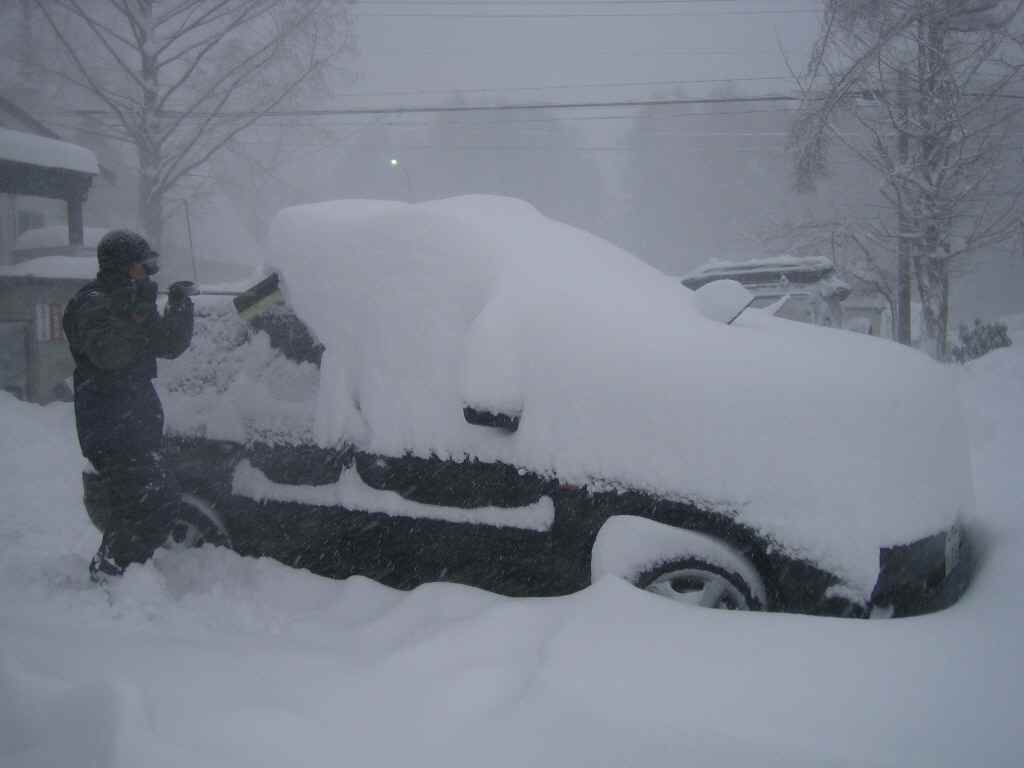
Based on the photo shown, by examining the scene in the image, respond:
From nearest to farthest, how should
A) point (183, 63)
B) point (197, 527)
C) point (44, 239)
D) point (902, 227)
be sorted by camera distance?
1. point (197, 527)
2. point (902, 227)
3. point (44, 239)
4. point (183, 63)

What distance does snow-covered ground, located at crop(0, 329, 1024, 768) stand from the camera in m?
1.55

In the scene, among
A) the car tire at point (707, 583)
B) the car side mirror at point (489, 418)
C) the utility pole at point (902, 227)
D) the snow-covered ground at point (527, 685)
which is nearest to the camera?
the snow-covered ground at point (527, 685)

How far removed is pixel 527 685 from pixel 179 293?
7.42ft

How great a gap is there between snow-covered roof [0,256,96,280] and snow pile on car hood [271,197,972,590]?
7771 millimetres

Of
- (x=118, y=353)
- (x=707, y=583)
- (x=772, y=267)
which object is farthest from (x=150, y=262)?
(x=772, y=267)

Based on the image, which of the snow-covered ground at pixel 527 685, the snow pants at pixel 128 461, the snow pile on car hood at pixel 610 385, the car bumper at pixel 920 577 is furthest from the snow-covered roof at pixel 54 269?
the car bumper at pixel 920 577

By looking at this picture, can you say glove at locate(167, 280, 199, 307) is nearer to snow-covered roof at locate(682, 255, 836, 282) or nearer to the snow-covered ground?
the snow-covered ground

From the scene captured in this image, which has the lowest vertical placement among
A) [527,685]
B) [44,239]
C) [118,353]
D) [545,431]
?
[527,685]

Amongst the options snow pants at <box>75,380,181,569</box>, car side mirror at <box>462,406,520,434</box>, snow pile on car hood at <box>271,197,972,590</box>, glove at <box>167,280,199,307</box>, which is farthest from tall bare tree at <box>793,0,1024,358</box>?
snow pants at <box>75,380,181,569</box>

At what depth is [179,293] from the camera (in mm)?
2951

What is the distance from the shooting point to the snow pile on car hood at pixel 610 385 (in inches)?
86.3

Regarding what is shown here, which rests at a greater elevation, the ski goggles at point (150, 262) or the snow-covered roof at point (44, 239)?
the snow-covered roof at point (44, 239)

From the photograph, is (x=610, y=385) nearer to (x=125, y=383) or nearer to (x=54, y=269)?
(x=125, y=383)

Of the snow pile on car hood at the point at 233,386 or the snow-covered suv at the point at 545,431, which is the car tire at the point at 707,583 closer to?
the snow-covered suv at the point at 545,431
